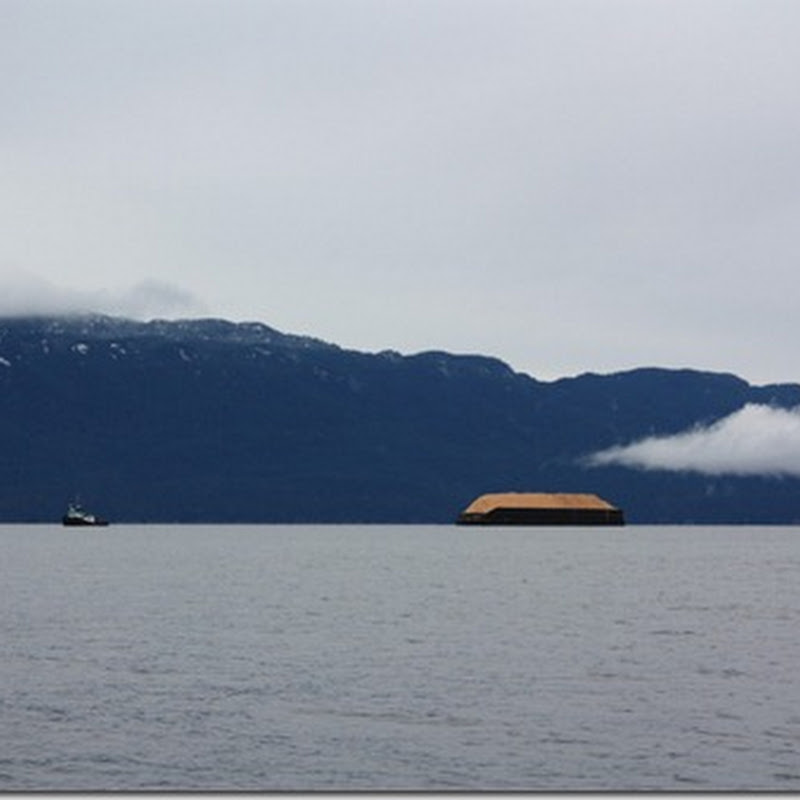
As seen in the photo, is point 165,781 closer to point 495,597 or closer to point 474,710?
point 474,710

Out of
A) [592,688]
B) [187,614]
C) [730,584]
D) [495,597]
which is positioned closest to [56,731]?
[592,688]

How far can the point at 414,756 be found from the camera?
4684 centimetres

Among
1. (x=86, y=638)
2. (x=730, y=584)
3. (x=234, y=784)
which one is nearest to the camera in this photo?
(x=234, y=784)

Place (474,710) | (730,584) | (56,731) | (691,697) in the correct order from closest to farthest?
(56,731) → (474,710) → (691,697) → (730,584)

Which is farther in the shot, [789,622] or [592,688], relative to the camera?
[789,622]

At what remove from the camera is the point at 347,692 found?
6059 centimetres

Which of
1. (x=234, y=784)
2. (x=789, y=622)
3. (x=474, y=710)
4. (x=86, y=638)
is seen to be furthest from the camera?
(x=789, y=622)

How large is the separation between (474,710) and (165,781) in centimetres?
1580

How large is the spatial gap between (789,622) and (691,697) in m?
42.5

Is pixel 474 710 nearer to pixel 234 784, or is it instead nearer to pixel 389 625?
pixel 234 784

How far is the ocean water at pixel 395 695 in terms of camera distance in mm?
44844

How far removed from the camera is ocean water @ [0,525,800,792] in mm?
44844

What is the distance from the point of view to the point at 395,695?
197 feet

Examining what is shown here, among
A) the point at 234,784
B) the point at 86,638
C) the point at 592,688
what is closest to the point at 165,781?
the point at 234,784
